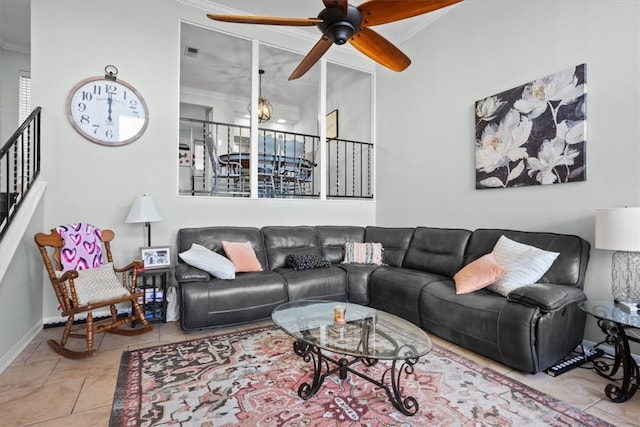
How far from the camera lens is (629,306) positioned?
78.1 inches

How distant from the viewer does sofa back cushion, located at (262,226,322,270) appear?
383cm

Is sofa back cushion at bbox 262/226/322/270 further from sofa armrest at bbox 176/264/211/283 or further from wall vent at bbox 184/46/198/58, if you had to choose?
wall vent at bbox 184/46/198/58

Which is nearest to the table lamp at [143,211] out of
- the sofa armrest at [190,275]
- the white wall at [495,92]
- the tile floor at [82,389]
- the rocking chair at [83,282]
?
the rocking chair at [83,282]

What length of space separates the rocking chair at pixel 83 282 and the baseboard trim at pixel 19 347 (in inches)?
7.4

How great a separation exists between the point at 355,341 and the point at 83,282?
90.7 inches

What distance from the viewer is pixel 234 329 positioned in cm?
297

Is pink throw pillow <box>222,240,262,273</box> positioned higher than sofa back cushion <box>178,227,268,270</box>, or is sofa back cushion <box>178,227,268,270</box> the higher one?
sofa back cushion <box>178,227,268,270</box>

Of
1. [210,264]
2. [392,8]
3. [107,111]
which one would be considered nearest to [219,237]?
[210,264]

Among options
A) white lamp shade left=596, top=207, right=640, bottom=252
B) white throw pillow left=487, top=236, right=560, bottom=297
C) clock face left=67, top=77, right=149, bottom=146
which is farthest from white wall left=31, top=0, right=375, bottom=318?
white lamp shade left=596, top=207, right=640, bottom=252

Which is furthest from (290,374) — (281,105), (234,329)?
(281,105)

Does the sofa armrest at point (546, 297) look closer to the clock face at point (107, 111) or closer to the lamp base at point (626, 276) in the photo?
the lamp base at point (626, 276)

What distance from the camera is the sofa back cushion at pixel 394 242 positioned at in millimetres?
3977

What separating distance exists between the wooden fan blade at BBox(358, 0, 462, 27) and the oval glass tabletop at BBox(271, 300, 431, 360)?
1.92 m

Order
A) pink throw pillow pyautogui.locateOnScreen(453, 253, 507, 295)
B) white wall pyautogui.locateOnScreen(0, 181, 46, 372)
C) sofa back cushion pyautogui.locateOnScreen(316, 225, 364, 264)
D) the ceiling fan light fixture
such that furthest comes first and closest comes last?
sofa back cushion pyautogui.locateOnScreen(316, 225, 364, 264), pink throw pillow pyautogui.locateOnScreen(453, 253, 507, 295), white wall pyautogui.locateOnScreen(0, 181, 46, 372), the ceiling fan light fixture
